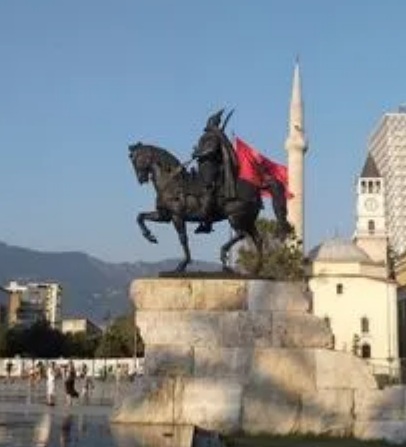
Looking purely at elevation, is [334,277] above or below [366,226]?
below

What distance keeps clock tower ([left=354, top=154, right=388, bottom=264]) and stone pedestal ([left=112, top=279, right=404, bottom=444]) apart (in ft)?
358

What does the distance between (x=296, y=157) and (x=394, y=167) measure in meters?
80.2

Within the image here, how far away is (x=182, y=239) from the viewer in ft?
60.2

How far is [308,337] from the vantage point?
16.8 m

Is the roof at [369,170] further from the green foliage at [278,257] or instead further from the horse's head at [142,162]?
the horse's head at [142,162]

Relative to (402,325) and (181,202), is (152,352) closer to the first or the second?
(181,202)

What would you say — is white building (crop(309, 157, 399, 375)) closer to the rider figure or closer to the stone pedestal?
the rider figure

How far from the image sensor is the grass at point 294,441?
571 inches

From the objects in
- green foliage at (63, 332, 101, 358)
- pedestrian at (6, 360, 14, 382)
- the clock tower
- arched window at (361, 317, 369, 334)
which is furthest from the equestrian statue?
the clock tower

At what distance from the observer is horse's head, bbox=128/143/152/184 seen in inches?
726

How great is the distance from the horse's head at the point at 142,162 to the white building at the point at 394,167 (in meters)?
144

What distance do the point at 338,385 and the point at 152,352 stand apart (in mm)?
3311

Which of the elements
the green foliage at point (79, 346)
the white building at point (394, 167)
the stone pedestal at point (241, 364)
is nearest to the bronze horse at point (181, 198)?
the stone pedestal at point (241, 364)

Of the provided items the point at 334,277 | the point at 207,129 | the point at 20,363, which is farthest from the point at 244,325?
the point at 334,277
